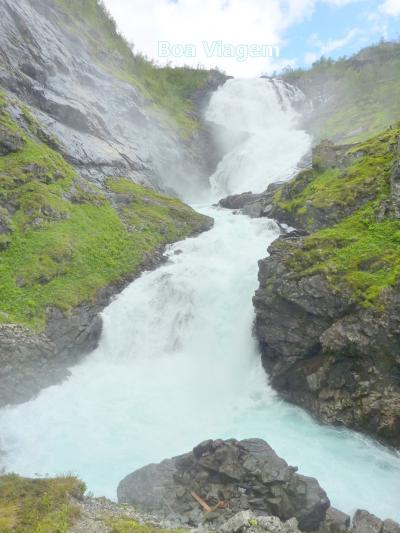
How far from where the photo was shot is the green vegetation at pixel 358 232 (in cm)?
1853

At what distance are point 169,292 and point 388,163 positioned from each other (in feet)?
53.7

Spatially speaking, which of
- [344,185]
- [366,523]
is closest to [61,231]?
[344,185]

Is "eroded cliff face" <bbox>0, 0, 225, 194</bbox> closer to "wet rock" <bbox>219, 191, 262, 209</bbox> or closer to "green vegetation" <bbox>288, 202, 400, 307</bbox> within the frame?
"wet rock" <bbox>219, 191, 262, 209</bbox>

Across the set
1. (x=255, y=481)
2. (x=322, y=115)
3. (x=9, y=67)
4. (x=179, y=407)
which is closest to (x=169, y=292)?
(x=179, y=407)

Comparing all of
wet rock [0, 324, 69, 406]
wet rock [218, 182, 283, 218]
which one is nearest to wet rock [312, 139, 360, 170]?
wet rock [218, 182, 283, 218]

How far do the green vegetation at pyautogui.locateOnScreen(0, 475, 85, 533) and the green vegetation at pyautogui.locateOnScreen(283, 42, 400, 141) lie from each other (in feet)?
165

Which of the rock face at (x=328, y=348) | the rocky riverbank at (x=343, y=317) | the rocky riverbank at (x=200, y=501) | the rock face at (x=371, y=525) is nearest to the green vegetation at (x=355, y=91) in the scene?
the rocky riverbank at (x=343, y=317)

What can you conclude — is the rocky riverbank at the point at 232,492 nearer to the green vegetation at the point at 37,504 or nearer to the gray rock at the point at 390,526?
the gray rock at the point at 390,526

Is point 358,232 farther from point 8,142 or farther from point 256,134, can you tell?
point 256,134

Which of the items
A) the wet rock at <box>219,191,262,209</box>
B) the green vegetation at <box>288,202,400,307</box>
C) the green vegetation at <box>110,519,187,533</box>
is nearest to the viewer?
the green vegetation at <box>110,519,187,533</box>

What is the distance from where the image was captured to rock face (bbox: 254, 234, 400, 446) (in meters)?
16.8

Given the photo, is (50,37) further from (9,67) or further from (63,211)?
(63,211)

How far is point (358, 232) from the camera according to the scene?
21.9m

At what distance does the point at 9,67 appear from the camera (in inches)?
1576
